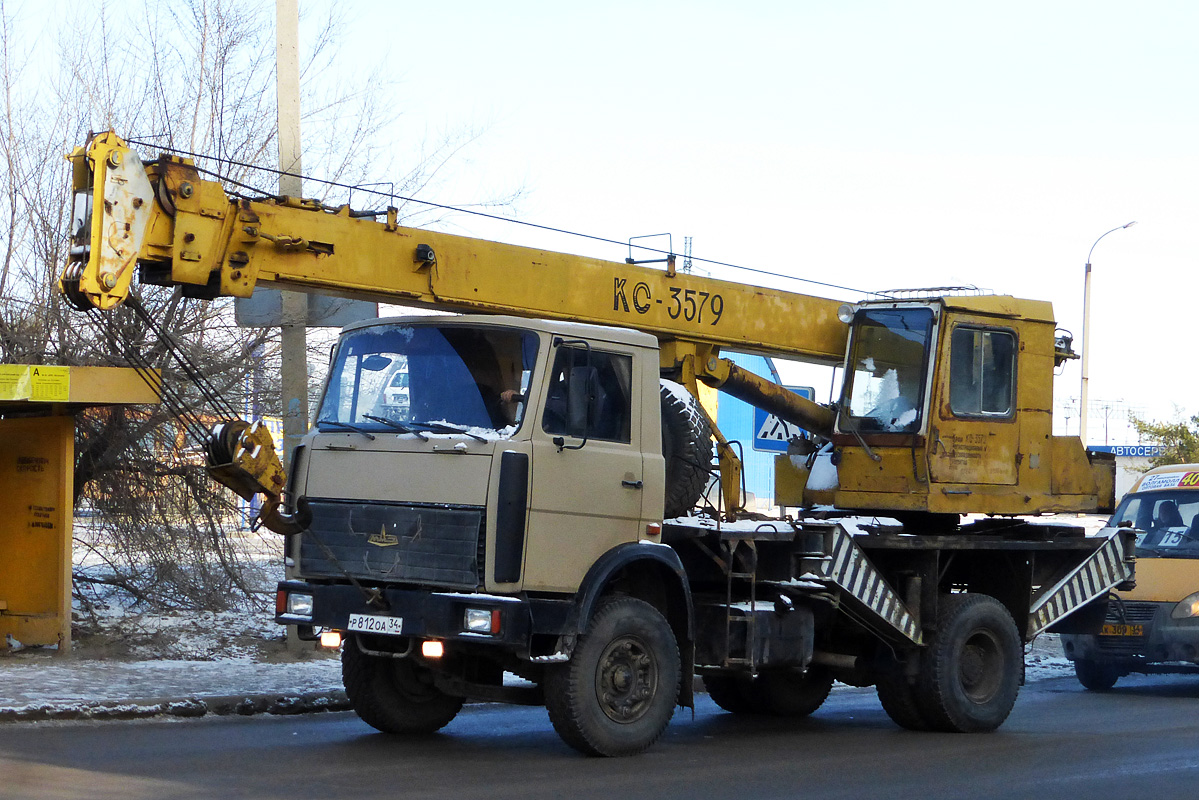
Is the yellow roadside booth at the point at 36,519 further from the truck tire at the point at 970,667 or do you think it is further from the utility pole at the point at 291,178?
the truck tire at the point at 970,667

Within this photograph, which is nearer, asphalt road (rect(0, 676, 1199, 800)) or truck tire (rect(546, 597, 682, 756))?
asphalt road (rect(0, 676, 1199, 800))

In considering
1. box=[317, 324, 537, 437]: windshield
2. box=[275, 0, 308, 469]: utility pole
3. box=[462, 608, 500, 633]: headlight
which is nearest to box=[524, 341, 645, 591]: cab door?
box=[317, 324, 537, 437]: windshield

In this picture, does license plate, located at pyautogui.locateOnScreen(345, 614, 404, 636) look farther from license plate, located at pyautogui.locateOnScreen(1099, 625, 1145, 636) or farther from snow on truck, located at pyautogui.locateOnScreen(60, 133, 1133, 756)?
license plate, located at pyautogui.locateOnScreen(1099, 625, 1145, 636)

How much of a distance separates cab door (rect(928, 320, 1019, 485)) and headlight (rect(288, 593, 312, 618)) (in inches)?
189

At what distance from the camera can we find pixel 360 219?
856 cm

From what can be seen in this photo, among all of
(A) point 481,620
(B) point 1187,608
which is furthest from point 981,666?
(A) point 481,620

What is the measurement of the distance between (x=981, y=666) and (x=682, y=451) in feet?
11.0

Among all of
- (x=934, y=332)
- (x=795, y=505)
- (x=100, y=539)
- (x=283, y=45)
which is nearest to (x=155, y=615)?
(x=100, y=539)

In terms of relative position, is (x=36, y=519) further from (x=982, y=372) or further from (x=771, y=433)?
(x=982, y=372)

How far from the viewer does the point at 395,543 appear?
807 cm

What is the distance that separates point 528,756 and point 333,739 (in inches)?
53.8

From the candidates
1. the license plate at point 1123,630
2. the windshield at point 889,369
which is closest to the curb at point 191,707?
the windshield at point 889,369

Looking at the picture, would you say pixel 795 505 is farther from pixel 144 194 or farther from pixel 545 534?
pixel 144 194

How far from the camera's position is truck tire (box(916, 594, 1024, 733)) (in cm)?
1027
